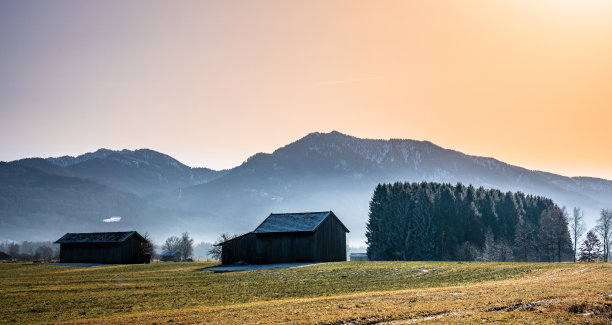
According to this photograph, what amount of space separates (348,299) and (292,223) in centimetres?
5717

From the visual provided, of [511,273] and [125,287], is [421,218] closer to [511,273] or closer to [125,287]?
[511,273]

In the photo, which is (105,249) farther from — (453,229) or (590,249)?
(590,249)

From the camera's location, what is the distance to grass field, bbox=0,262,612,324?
915 inches

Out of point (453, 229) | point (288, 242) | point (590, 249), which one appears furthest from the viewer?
point (453, 229)

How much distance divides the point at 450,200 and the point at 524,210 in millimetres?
25343

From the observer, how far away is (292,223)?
291 feet

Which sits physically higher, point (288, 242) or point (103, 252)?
point (288, 242)

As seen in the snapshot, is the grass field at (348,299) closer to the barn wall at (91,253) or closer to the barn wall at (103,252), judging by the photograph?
the barn wall at (103,252)

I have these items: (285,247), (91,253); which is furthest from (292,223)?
(91,253)

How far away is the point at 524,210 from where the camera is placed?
13862 centimetres

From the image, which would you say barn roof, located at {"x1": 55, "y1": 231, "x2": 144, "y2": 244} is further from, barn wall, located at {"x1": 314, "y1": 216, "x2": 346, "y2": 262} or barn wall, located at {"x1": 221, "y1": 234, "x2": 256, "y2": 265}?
barn wall, located at {"x1": 314, "y1": 216, "x2": 346, "y2": 262}

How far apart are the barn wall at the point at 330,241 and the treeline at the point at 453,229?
91.2 feet

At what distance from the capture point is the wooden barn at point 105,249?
112 meters

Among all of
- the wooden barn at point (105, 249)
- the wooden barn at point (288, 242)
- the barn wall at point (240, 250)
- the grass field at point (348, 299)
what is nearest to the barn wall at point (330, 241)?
the wooden barn at point (288, 242)
